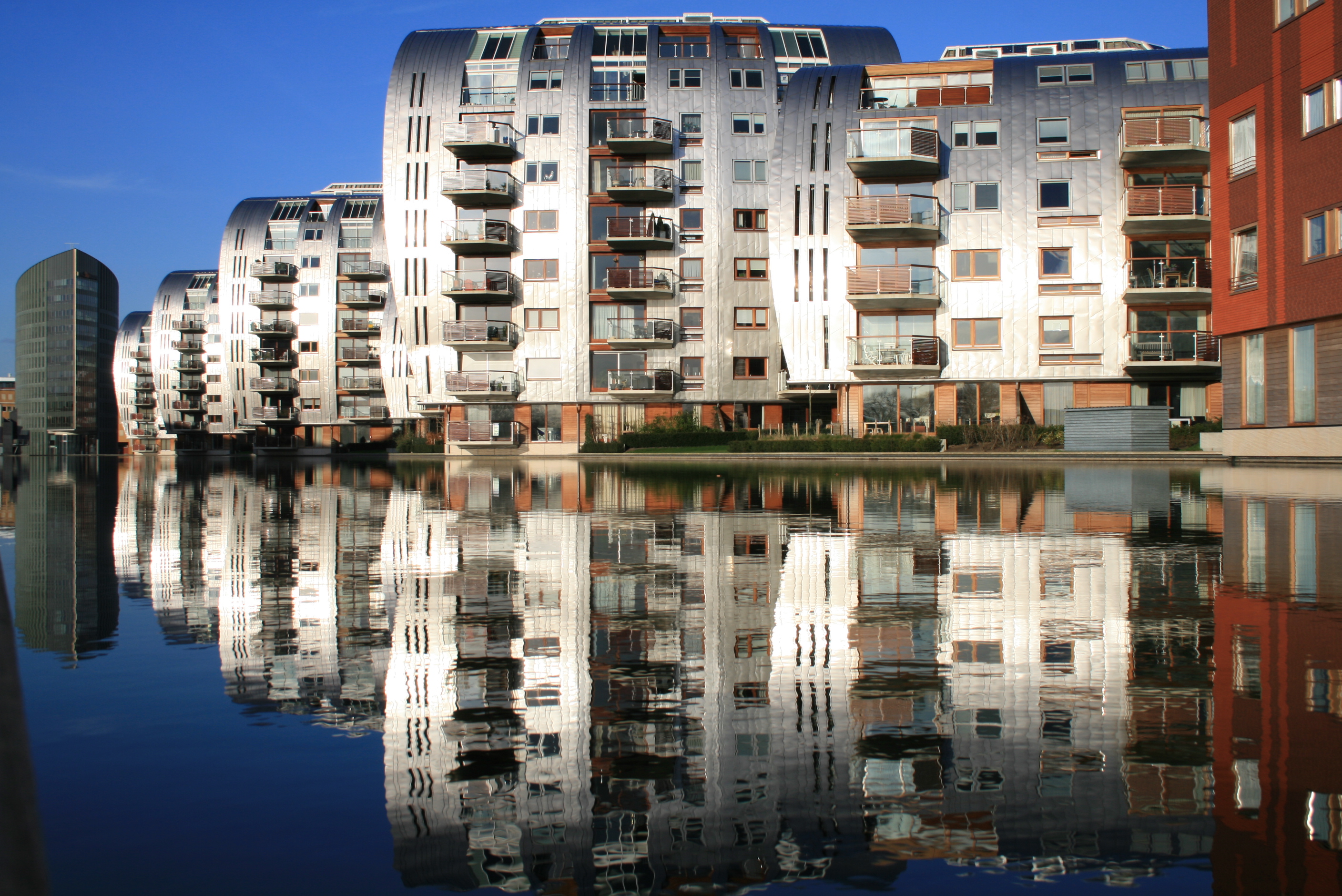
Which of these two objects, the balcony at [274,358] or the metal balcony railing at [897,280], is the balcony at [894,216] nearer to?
the metal balcony railing at [897,280]

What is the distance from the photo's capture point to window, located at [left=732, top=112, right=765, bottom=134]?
56.8 meters

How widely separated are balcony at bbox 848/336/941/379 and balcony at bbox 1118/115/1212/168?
494 inches

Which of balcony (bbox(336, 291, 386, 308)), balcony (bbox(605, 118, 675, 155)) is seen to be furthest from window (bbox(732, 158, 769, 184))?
balcony (bbox(336, 291, 386, 308))

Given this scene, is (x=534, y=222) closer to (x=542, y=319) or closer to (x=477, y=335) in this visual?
(x=542, y=319)

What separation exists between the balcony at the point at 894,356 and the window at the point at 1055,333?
16.4 feet

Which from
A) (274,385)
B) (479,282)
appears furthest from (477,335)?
(274,385)

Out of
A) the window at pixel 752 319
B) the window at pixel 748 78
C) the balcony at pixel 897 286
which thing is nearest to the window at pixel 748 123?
the window at pixel 748 78

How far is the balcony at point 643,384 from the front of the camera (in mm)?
56938

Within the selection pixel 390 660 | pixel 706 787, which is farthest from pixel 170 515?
pixel 706 787

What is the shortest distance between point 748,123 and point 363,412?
158ft

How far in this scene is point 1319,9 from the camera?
2719 cm

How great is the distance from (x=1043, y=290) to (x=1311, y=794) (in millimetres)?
49913

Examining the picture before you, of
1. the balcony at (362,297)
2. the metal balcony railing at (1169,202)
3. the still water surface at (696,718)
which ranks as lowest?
the still water surface at (696,718)

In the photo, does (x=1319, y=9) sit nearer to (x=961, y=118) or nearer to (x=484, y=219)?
(x=961, y=118)
